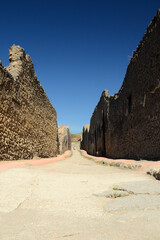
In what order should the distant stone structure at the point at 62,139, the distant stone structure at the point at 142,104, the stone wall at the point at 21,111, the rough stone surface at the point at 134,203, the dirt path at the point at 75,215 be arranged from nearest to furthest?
the dirt path at the point at 75,215, the rough stone surface at the point at 134,203, the stone wall at the point at 21,111, the distant stone structure at the point at 142,104, the distant stone structure at the point at 62,139

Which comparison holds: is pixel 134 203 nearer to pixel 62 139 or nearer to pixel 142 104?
pixel 142 104

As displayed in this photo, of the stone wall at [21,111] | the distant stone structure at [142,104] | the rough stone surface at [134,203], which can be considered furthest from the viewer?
the distant stone structure at [142,104]

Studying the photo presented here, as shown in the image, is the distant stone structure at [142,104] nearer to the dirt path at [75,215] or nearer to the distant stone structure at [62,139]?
the dirt path at [75,215]

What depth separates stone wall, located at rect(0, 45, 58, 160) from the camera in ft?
20.5

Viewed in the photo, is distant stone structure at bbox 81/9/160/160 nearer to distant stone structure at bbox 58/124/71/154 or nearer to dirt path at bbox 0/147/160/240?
dirt path at bbox 0/147/160/240

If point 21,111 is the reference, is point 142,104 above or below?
above

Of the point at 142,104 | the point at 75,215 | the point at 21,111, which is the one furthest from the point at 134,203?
the point at 21,111

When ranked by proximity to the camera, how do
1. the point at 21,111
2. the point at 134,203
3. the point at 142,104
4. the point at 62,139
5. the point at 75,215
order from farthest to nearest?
1. the point at 62,139
2. the point at 21,111
3. the point at 142,104
4. the point at 134,203
5. the point at 75,215

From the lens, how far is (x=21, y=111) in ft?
25.7

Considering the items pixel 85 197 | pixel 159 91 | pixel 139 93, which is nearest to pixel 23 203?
pixel 85 197

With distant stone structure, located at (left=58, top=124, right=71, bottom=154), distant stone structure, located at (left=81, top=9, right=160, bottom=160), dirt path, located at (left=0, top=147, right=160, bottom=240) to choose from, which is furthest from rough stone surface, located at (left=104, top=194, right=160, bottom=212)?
distant stone structure, located at (left=58, top=124, right=71, bottom=154)

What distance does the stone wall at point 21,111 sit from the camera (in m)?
6.24

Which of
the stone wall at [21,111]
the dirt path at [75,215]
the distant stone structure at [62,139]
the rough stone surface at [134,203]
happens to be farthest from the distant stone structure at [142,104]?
the distant stone structure at [62,139]

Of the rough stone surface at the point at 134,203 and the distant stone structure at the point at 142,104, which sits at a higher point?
the distant stone structure at the point at 142,104
